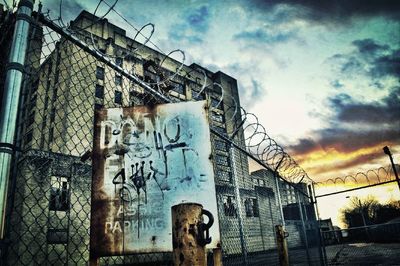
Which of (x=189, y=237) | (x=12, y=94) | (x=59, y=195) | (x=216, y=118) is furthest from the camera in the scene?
(x=216, y=118)

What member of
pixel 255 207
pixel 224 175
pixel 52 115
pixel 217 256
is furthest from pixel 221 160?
pixel 217 256

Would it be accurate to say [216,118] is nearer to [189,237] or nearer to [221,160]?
[221,160]

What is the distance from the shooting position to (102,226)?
2.32 m

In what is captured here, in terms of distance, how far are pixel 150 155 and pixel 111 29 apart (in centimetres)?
3478

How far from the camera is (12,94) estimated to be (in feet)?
6.54

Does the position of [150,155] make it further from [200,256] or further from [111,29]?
[111,29]

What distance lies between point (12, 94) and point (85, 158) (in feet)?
4.38

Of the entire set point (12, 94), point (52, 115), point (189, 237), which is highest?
point (52, 115)

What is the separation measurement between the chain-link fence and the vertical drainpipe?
0.07 meters

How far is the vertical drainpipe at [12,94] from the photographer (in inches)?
71.3

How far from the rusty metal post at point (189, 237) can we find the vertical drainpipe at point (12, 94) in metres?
1.09

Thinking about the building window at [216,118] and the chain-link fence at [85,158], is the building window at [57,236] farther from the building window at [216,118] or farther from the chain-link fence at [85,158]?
the building window at [216,118]

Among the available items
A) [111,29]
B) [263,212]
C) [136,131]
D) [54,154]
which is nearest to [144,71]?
[111,29]

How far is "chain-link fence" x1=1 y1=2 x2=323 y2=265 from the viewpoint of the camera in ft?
10.5
